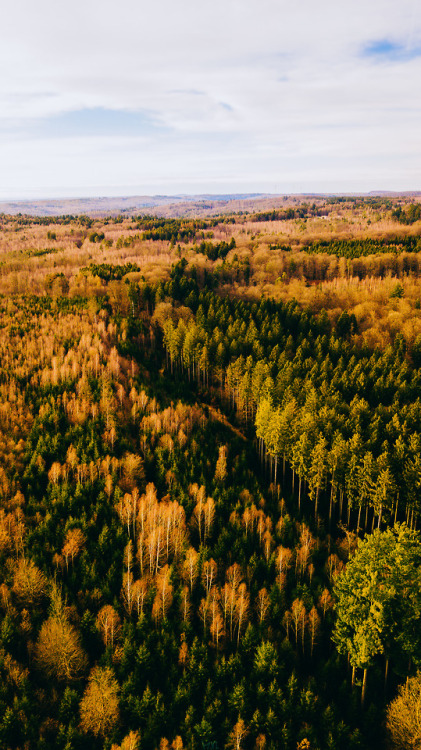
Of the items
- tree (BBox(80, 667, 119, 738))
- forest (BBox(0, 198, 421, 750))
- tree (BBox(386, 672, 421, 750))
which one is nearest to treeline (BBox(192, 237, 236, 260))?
forest (BBox(0, 198, 421, 750))

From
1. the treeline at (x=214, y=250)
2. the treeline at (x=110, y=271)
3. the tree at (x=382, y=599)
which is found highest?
the treeline at (x=214, y=250)

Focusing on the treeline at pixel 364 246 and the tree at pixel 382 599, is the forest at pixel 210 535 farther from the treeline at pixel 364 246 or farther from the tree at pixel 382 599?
the treeline at pixel 364 246

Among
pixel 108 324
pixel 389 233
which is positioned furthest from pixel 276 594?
pixel 389 233

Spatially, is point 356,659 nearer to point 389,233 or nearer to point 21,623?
point 21,623

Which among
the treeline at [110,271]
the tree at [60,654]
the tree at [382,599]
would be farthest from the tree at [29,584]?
the treeline at [110,271]

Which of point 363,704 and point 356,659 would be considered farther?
point 363,704

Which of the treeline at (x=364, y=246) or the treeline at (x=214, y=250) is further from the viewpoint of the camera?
the treeline at (x=214, y=250)

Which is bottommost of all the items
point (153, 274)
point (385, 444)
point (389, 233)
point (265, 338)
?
point (385, 444)

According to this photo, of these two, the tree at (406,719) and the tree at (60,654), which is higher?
the tree at (406,719)
